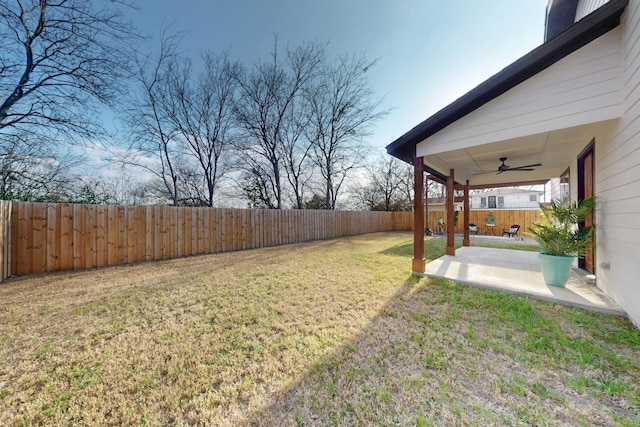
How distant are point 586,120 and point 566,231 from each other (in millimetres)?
1703

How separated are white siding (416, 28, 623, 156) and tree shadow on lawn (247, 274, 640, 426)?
109 inches

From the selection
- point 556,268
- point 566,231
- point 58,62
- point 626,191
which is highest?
point 58,62

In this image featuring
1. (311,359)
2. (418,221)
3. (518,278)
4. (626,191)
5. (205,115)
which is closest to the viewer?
(311,359)

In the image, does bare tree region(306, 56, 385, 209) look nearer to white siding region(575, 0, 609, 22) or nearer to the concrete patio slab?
white siding region(575, 0, 609, 22)

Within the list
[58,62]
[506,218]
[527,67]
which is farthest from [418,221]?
[506,218]

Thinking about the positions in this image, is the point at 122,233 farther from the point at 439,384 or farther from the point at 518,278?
the point at 518,278

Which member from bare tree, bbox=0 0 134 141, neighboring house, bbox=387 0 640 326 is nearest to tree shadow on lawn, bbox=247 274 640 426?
neighboring house, bbox=387 0 640 326

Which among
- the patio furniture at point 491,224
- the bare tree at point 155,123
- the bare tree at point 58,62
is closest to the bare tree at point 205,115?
the bare tree at point 155,123

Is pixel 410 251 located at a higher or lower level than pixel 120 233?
lower

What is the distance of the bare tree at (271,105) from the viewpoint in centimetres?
1132

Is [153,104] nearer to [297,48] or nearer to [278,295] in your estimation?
[297,48]

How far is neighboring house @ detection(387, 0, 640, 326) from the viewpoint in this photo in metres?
2.44

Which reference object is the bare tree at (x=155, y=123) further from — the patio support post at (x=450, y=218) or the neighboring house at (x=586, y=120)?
the patio support post at (x=450, y=218)

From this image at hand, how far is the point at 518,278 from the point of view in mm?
3912
